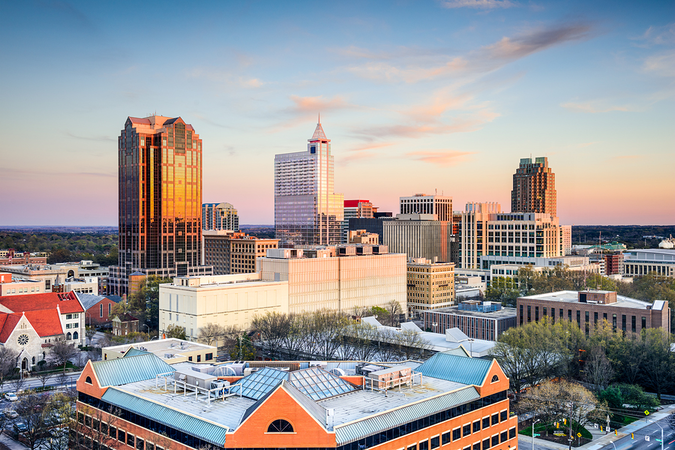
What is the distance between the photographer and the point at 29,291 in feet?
484

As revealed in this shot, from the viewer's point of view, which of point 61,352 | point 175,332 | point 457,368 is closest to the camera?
point 457,368

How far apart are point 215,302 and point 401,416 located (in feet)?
278

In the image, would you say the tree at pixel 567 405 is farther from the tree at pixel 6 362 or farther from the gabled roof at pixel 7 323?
the gabled roof at pixel 7 323

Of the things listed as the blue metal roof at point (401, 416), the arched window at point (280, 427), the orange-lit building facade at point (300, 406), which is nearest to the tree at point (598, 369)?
the orange-lit building facade at point (300, 406)

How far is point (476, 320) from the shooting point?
431 feet

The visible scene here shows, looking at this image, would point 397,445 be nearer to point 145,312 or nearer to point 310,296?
point 310,296

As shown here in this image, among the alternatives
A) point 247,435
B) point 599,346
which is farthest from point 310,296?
point 247,435

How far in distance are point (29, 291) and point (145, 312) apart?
2959 centimetres

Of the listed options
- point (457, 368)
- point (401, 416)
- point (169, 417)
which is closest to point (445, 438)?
point (401, 416)

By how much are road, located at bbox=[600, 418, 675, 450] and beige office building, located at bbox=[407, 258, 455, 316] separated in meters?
110

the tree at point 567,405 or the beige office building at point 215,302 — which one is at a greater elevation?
the beige office building at point 215,302

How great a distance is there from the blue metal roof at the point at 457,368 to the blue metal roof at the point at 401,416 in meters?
1.90

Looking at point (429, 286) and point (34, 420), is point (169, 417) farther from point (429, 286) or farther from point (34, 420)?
point (429, 286)

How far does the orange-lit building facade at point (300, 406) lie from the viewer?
47.5m
